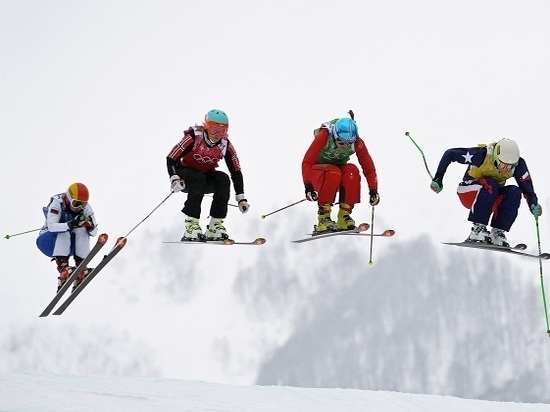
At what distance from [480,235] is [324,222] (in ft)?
7.95

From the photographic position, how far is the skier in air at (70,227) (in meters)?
17.7

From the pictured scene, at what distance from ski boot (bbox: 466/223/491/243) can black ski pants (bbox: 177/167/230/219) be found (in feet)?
12.8

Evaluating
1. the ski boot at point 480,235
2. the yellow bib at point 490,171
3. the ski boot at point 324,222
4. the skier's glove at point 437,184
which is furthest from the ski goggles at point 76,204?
the yellow bib at point 490,171

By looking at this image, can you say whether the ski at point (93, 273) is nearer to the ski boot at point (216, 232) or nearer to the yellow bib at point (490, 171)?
the ski boot at point (216, 232)

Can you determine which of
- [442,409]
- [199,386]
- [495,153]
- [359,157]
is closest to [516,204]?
[495,153]

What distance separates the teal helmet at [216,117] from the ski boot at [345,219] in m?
2.28

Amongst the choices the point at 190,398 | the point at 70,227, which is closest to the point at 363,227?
the point at 190,398

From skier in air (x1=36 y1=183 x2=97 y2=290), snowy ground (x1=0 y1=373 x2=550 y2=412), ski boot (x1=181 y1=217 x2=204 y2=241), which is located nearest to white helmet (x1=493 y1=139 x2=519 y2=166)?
snowy ground (x1=0 y1=373 x2=550 y2=412)

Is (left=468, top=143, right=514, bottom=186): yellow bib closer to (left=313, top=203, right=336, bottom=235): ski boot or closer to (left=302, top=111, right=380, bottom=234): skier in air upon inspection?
(left=302, top=111, right=380, bottom=234): skier in air

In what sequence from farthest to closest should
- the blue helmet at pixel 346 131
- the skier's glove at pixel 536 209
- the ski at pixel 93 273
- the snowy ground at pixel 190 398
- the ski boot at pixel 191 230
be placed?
the skier's glove at pixel 536 209, the ski boot at pixel 191 230, the blue helmet at pixel 346 131, the ski at pixel 93 273, the snowy ground at pixel 190 398

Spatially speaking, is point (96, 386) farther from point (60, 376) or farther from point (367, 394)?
point (367, 394)

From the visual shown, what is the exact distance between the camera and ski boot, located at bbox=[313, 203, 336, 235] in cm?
1747

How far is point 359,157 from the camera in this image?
58.1 ft

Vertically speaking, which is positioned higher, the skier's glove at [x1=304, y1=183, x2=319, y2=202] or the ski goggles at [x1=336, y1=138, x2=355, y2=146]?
the ski goggles at [x1=336, y1=138, x2=355, y2=146]
